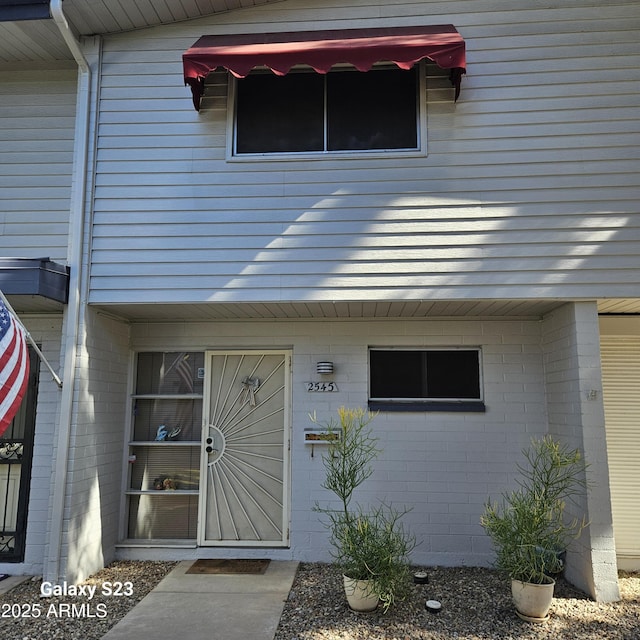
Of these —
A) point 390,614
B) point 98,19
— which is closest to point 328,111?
point 98,19

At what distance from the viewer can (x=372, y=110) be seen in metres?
5.12

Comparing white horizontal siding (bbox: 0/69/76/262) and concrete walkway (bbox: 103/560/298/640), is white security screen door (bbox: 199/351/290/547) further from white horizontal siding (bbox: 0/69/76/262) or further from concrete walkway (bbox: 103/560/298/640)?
white horizontal siding (bbox: 0/69/76/262)

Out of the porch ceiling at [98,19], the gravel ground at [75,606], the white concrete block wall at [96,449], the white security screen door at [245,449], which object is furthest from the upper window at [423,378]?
the porch ceiling at [98,19]

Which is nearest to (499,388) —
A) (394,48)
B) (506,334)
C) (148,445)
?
(506,334)

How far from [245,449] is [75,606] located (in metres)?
2.00

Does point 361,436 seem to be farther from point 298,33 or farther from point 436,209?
point 298,33

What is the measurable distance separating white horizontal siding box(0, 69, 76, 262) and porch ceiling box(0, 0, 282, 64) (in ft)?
1.00

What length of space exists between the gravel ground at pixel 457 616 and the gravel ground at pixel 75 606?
132cm

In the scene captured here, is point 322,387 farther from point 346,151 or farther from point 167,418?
point 346,151

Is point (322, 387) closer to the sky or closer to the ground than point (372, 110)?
closer to the ground

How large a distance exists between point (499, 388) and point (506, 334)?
1.82 ft

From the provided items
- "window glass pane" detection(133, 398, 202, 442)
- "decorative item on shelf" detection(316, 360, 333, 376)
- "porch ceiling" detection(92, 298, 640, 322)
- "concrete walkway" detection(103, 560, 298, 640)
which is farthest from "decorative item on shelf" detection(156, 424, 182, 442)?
"decorative item on shelf" detection(316, 360, 333, 376)

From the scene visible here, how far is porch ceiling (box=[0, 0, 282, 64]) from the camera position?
487 cm

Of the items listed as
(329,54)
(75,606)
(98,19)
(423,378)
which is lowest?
(75,606)
